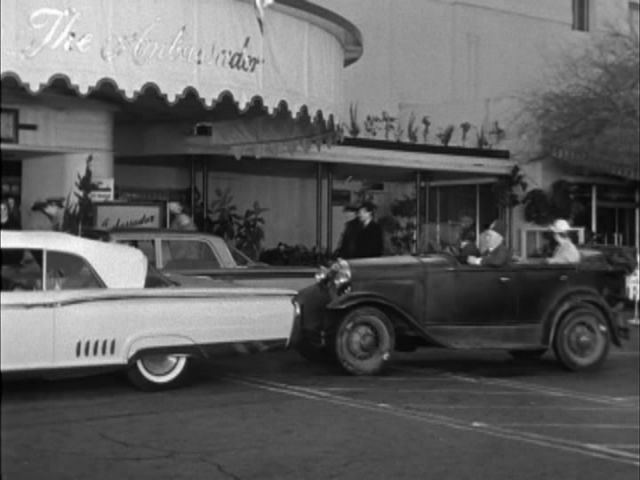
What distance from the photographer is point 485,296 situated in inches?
405

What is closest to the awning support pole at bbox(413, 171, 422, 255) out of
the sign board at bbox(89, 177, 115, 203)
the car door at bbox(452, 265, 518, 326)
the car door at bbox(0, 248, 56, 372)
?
the car door at bbox(452, 265, 518, 326)

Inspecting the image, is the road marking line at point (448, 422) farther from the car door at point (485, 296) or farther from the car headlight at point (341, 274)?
the car door at point (485, 296)

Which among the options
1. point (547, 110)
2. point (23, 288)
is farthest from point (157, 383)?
point (547, 110)

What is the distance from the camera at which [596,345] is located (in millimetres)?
10648

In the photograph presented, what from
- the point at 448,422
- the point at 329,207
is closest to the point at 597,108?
the point at 329,207

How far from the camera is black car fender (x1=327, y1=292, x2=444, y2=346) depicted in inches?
383

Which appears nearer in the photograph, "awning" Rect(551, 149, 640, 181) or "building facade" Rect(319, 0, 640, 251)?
"awning" Rect(551, 149, 640, 181)

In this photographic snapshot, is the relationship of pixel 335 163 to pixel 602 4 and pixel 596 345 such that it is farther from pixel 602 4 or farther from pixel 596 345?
pixel 602 4

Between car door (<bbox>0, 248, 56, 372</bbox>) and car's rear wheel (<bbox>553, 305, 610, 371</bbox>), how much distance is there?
915cm

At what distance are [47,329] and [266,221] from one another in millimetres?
18468

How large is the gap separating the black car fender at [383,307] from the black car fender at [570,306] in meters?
1.30

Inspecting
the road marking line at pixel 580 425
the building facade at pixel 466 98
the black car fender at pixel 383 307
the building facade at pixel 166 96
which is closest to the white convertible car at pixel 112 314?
the building facade at pixel 166 96

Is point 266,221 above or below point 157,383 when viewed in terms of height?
above

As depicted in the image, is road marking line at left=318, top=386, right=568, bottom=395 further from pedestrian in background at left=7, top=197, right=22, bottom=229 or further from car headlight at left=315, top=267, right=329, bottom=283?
pedestrian in background at left=7, top=197, right=22, bottom=229
